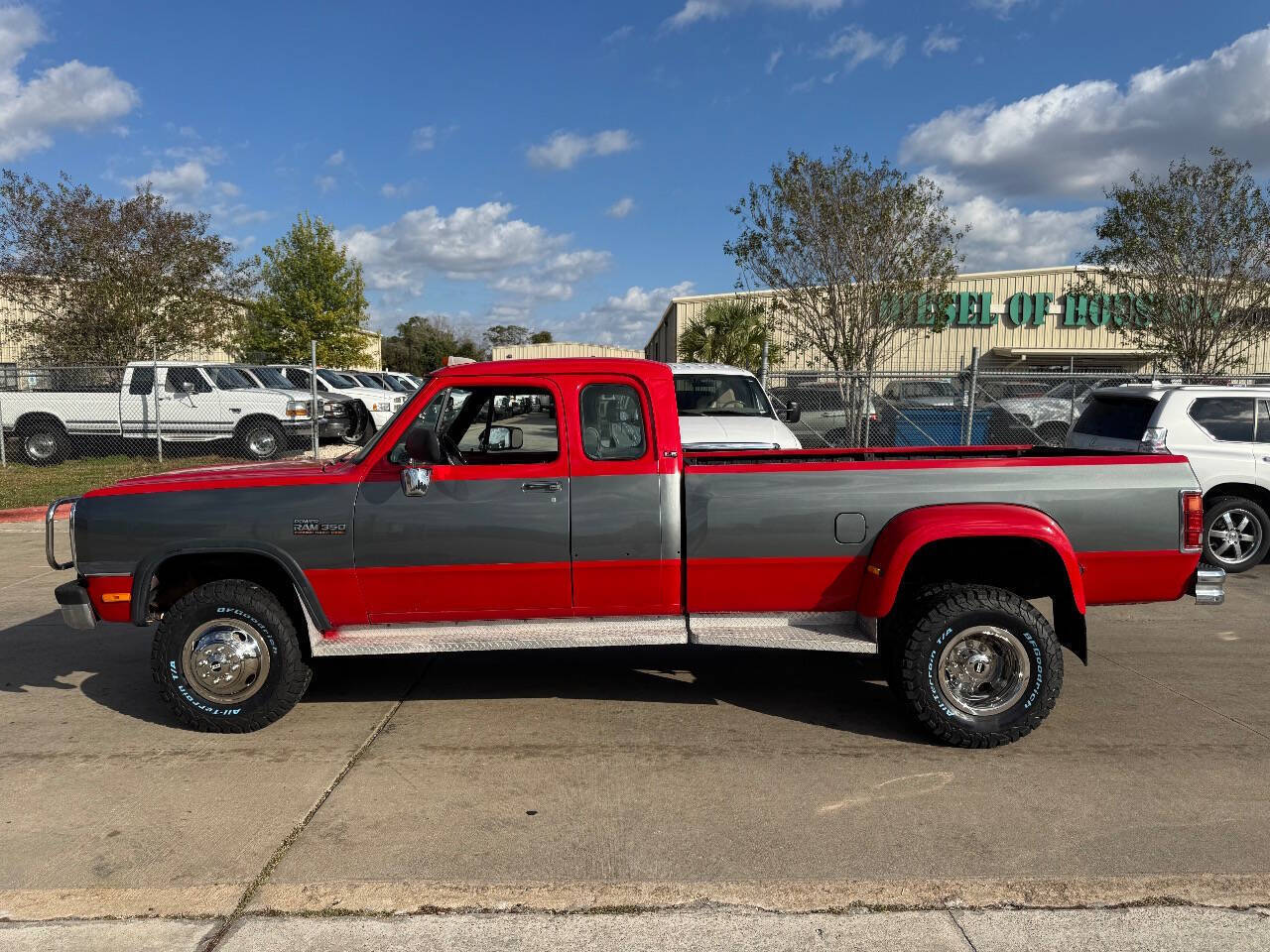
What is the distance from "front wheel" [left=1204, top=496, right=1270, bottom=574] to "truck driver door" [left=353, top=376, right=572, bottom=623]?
7.09 m

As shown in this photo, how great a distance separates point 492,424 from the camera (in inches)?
205

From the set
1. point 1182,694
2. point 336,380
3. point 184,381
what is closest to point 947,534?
point 1182,694

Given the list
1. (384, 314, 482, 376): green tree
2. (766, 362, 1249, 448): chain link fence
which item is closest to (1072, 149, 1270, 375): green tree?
(766, 362, 1249, 448): chain link fence

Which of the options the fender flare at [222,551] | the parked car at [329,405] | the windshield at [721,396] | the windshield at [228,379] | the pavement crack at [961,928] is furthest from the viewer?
the windshield at [228,379]

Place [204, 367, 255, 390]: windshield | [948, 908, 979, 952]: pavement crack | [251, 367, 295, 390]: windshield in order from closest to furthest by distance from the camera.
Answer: [948, 908, 979, 952]: pavement crack → [204, 367, 255, 390]: windshield → [251, 367, 295, 390]: windshield

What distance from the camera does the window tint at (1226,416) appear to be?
29.1ft

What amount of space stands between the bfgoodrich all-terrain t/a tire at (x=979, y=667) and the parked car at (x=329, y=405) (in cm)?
1318

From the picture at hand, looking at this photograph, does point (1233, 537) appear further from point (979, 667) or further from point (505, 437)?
point (505, 437)

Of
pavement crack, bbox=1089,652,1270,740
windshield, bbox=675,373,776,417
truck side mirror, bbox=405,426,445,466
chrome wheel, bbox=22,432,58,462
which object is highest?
windshield, bbox=675,373,776,417

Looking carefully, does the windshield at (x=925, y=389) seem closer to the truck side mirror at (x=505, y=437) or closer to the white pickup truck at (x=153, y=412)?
the white pickup truck at (x=153, y=412)

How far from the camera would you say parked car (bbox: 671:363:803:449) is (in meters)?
9.09

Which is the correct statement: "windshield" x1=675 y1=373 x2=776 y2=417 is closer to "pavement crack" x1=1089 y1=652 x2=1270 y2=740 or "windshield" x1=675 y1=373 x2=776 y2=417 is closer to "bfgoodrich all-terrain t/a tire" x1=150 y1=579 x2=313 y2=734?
"pavement crack" x1=1089 y1=652 x2=1270 y2=740

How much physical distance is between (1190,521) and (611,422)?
289cm

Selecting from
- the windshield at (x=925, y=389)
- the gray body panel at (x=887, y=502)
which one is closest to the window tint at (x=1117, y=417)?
the gray body panel at (x=887, y=502)
